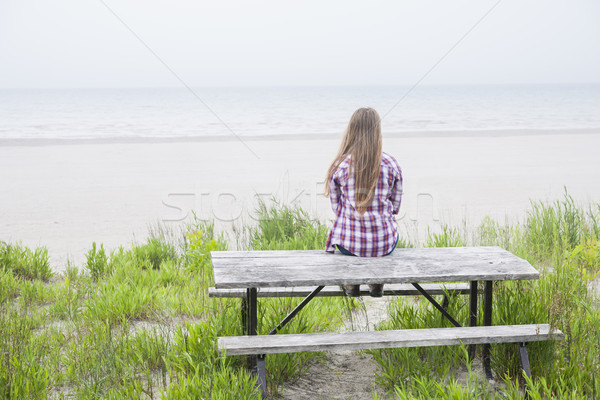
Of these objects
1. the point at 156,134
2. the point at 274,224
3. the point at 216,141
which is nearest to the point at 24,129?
the point at 156,134

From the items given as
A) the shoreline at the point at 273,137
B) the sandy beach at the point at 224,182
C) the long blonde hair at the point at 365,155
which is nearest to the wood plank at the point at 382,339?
the long blonde hair at the point at 365,155

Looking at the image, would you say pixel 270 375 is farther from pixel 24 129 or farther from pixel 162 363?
pixel 24 129

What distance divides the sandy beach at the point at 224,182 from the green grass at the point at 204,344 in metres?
2.24

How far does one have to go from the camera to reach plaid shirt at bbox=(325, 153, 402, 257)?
3.58 metres

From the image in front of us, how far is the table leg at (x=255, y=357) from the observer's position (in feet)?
10.1

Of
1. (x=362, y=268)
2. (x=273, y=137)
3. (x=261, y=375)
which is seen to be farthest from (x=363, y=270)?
(x=273, y=137)

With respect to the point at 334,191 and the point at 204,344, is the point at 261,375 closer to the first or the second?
the point at 204,344

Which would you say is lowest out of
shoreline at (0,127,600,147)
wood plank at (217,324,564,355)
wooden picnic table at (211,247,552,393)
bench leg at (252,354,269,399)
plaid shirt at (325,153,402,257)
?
bench leg at (252,354,269,399)

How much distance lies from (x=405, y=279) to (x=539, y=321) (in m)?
1.00

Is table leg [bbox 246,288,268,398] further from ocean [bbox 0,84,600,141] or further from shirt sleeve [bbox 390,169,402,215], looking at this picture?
ocean [bbox 0,84,600,141]

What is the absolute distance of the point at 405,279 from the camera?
3074 mm

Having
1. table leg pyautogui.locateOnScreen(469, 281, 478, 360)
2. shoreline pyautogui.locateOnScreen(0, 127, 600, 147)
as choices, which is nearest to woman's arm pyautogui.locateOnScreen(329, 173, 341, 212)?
table leg pyautogui.locateOnScreen(469, 281, 478, 360)

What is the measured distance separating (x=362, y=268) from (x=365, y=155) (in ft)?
2.39

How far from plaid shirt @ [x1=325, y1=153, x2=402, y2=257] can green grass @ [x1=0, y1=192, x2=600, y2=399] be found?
0.55m
